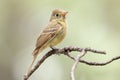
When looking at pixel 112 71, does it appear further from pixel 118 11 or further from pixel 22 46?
pixel 22 46

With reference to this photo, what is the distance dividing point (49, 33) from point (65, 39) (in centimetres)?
207

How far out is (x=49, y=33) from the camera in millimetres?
A: 2186

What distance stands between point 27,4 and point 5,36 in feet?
1.34

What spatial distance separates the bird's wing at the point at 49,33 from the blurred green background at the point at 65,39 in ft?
2.50

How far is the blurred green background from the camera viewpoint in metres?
3.89

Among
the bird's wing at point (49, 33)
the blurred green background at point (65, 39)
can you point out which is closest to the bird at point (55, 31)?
the bird's wing at point (49, 33)

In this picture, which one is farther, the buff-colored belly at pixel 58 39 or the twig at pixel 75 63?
the buff-colored belly at pixel 58 39

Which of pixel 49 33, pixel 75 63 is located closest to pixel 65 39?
pixel 49 33

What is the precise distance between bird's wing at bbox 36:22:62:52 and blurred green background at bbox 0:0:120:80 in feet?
2.50

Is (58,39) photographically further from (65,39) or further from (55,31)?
(65,39)

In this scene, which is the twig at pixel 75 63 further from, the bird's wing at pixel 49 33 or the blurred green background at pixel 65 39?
the blurred green background at pixel 65 39

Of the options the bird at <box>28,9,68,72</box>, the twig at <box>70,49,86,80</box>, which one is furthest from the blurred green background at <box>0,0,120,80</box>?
the twig at <box>70,49,86,80</box>

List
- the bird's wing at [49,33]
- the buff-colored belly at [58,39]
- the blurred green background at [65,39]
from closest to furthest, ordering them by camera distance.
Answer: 1. the bird's wing at [49,33]
2. the buff-colored belly at [58,39]
3. the blurred green background at [65,39]

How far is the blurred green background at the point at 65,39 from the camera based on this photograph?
12.8 ft
